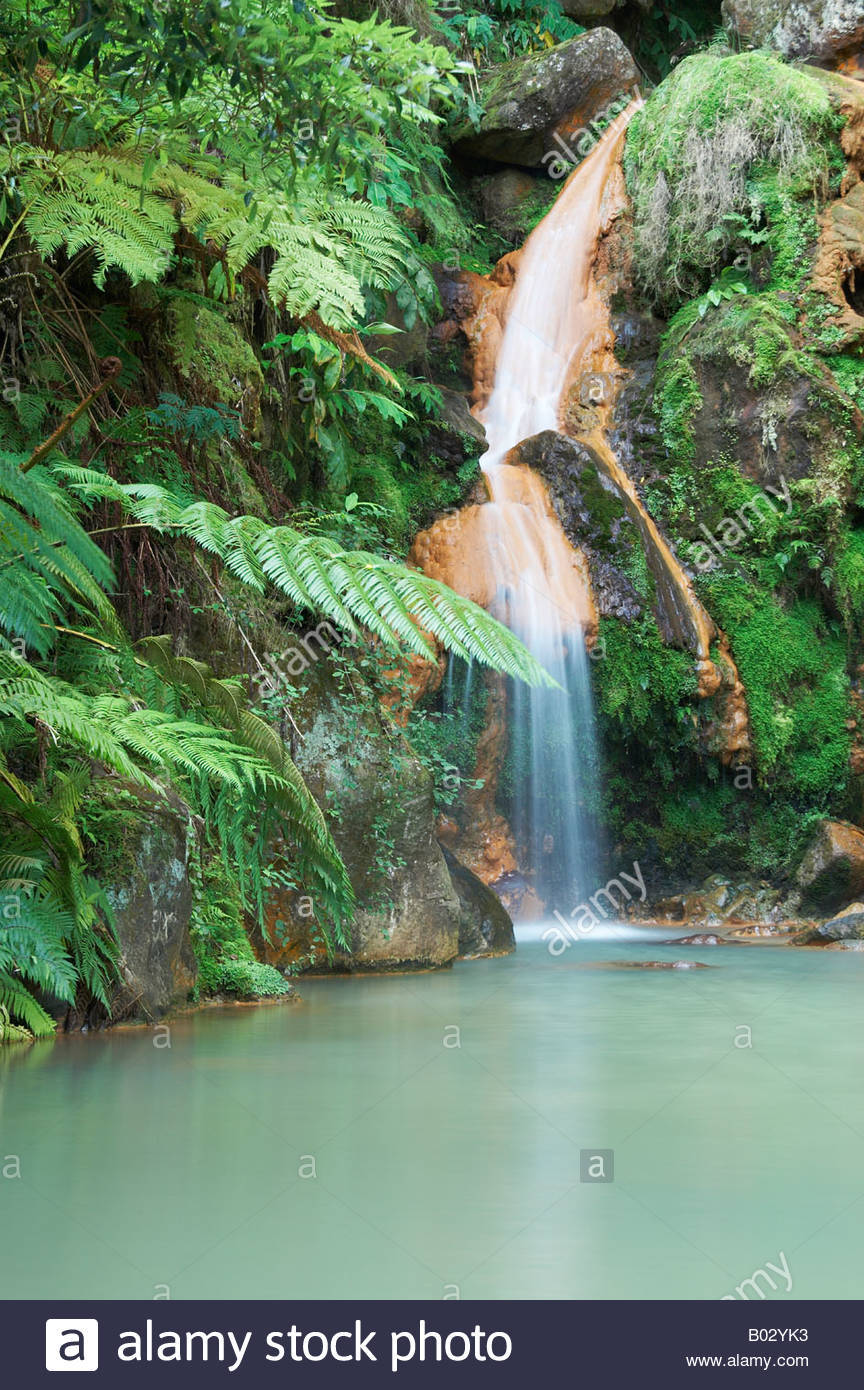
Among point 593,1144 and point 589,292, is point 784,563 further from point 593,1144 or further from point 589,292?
point 593,1144

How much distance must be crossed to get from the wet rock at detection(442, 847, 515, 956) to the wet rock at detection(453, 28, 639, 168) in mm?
8973

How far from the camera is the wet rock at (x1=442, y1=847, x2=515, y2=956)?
7227 mm

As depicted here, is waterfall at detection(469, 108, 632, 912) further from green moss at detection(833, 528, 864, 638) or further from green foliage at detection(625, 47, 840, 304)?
green foliage at detection(625, 47, 840, 304)

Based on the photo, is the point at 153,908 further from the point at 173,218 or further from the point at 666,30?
the point at 666,30

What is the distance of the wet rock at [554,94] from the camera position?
13.2 meters

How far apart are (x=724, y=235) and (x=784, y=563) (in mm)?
3175

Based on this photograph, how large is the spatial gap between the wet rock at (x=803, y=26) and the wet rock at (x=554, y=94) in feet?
4.07

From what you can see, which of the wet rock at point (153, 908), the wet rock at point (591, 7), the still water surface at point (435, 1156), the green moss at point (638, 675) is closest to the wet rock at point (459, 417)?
the green moss at point (638, 675)

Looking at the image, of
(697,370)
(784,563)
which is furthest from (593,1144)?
(697,370)

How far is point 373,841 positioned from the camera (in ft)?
21.2

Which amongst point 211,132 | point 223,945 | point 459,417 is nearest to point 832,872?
point 459,417

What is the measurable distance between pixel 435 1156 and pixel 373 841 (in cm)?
372

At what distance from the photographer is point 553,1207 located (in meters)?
2.43

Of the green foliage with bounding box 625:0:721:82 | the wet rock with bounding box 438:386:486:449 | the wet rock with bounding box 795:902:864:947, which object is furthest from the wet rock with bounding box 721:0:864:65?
the wet rock with bounding box 795:902:864:947
